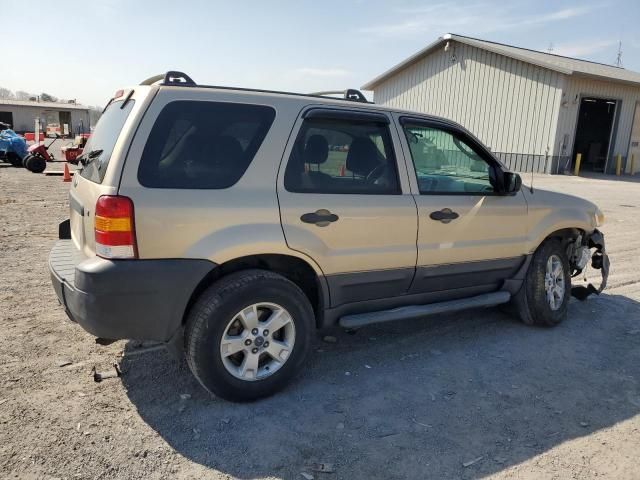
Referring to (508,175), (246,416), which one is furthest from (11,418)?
(508,175)

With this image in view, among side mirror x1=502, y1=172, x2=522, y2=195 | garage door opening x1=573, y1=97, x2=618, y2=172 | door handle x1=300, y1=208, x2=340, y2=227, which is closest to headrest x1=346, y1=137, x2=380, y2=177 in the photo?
door handle x1=300, y1=208, x2=340, y2=227

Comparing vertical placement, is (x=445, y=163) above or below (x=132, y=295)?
above

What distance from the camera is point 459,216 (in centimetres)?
403

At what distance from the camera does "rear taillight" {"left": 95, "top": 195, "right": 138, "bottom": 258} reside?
9.26 feet

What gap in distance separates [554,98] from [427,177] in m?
19.7

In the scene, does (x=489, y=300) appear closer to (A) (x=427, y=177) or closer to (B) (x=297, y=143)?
(A) (x=427, y=177)

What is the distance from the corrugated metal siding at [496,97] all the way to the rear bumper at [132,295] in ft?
67.4

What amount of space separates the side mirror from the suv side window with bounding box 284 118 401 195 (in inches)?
42.0

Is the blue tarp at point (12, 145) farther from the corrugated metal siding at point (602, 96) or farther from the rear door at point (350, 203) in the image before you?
the corrugated metal siding at point (602, 96)

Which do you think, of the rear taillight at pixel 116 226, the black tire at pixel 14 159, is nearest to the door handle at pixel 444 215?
the rear taillight at pixel 116 226

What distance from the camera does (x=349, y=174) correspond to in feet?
12.0

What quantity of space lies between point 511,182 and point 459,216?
58cm

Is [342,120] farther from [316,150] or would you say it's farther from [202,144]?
[202,144]

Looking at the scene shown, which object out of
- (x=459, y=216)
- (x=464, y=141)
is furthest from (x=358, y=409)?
(x=464, y=141)
